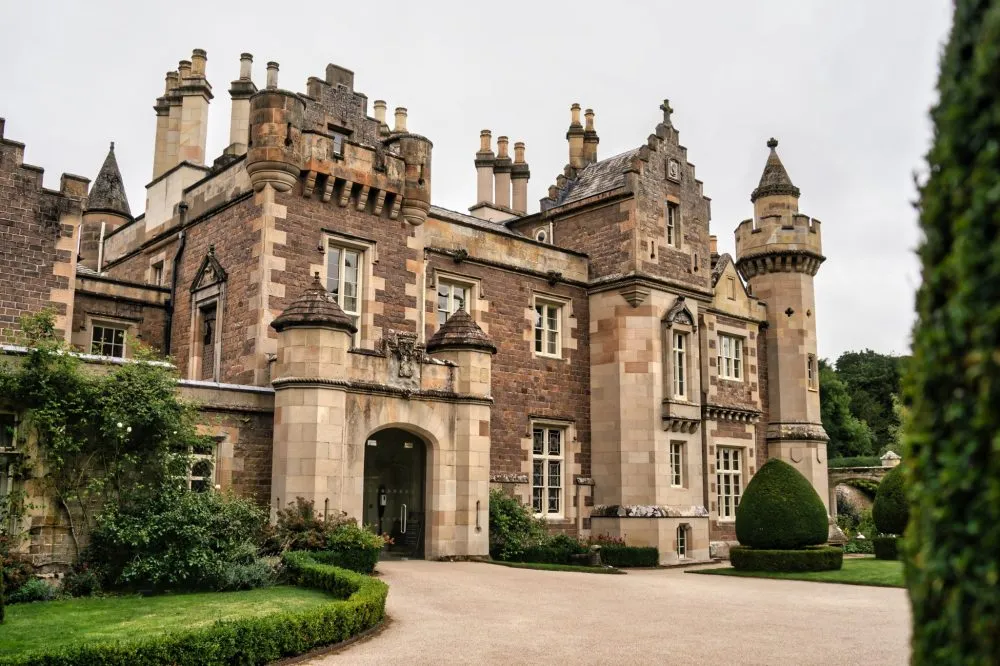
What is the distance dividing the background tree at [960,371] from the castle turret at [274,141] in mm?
17739

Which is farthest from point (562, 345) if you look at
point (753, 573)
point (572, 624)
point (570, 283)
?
point (572, 624)

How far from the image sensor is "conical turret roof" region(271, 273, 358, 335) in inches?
716

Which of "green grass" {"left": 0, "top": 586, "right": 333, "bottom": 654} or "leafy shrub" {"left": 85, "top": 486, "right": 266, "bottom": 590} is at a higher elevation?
"leafy shrub" {"left": 85, "top": 486, "right": 266, "bottom": 590}

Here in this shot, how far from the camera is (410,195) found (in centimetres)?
2269

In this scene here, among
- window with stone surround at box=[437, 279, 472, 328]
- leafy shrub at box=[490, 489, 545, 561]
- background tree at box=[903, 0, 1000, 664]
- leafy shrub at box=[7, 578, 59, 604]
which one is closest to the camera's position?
background tree at box=[903, 0, 1000, 664]

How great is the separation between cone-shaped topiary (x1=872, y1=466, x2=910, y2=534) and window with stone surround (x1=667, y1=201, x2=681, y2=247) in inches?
360

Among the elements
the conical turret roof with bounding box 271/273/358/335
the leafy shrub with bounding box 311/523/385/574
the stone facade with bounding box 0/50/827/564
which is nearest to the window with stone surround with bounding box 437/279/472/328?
the stone facade with bounding box 0/50/827/564

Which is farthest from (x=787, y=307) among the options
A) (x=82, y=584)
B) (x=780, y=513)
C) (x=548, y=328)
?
(x=82, y=584)

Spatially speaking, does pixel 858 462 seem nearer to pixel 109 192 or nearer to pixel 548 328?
pixel 548 328

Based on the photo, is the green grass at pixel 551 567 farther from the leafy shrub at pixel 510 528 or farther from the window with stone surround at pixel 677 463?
the window with stone surround at pixel 677 463

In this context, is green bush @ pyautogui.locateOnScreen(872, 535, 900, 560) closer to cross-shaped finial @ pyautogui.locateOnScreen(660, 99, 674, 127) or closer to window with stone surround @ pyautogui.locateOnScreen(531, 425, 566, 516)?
window with stone surround @ pyautogui.locateOnScreen(531, 425, 566, 516)

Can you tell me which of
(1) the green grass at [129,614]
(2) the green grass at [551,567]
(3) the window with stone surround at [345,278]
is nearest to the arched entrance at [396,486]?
(2) the green grass at [551,567]

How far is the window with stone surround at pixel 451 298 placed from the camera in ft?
78.7

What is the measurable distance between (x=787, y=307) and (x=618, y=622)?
2355cm
